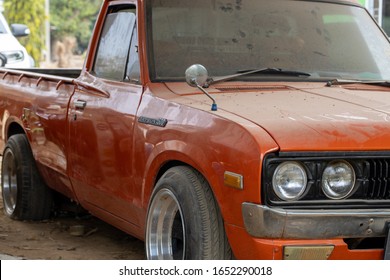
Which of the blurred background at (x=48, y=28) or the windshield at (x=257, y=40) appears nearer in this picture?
the windshield at (x=257, y=40)

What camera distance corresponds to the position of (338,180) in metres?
3.89

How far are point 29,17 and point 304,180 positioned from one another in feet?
60.1

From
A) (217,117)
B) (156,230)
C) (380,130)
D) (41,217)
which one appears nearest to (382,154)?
(380,130)

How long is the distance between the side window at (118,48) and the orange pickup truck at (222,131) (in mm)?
15

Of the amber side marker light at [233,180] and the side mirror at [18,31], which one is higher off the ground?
the amber side marker light at [233,180]

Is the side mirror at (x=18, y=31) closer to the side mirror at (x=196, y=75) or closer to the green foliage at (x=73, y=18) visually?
the side mirror at (x=196, y=75)

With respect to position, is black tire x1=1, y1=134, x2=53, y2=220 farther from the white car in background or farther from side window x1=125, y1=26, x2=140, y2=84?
the white car in background

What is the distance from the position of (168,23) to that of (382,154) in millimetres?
1873

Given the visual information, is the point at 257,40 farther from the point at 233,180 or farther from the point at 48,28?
the point at 48,28

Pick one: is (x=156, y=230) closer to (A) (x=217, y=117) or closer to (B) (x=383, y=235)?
(A) (x=217, y=117)

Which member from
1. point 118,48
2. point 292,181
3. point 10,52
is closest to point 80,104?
point 118,48

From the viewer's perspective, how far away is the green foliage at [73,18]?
A: 3522 centimetres

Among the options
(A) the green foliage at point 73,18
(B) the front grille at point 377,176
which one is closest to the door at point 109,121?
(B) the front grille at point 377,176

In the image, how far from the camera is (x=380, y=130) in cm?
394
